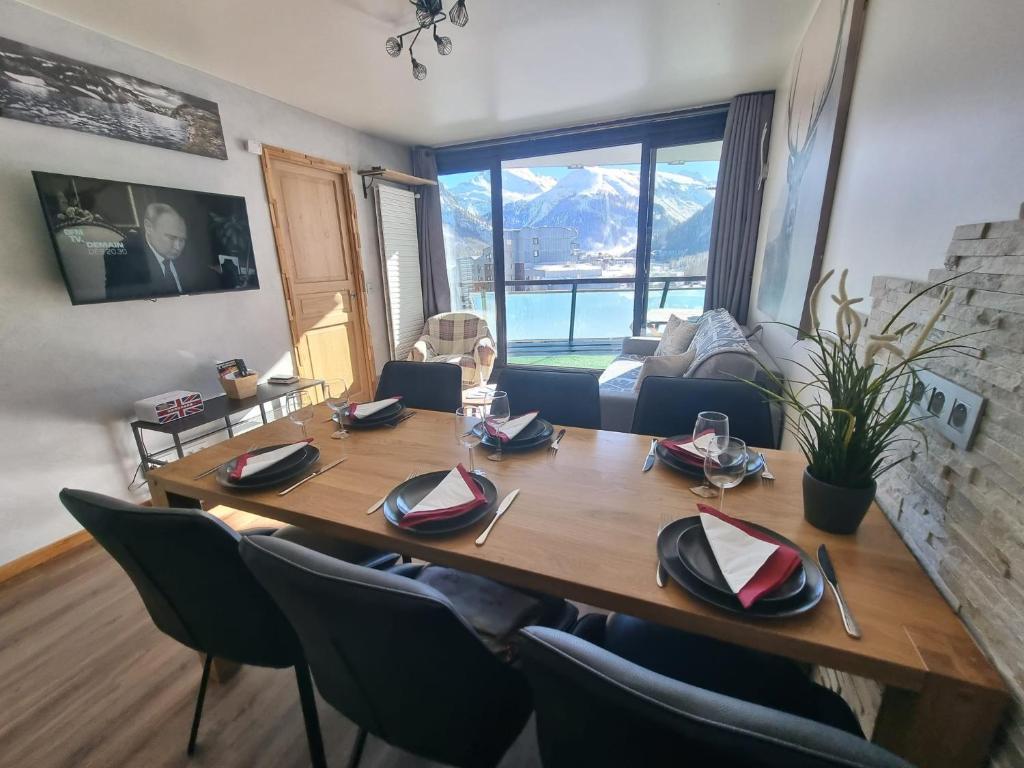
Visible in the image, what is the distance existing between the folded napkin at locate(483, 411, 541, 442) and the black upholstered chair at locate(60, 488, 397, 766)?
68cm

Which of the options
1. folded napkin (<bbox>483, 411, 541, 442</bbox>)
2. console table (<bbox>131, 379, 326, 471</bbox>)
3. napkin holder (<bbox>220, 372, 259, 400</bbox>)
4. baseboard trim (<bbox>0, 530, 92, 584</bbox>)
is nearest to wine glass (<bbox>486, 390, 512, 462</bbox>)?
folded napkin (<bbox>483, 411, 541, 442</bbox>)

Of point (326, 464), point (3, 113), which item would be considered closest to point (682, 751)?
point (326, 464)

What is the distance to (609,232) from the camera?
4.40 meters

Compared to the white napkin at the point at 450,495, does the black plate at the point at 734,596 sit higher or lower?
lower

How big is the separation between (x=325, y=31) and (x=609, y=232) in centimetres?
300

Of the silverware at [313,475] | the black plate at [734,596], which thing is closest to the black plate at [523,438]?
the silverware at [313,475]

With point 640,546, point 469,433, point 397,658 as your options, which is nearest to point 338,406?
point 469,433

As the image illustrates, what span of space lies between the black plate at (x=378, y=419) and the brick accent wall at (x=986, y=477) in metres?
1.42

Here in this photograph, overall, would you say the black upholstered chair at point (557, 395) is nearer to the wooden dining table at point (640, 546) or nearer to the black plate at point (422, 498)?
the wooden dining table at point (640, 546)

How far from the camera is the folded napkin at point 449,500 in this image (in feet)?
3.02

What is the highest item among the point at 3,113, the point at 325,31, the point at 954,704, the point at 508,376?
the point at 325,31

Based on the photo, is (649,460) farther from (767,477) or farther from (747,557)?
(747,557)

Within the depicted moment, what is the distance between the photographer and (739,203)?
3367 millimetres

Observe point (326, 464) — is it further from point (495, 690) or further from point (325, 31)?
point (325, 31)
